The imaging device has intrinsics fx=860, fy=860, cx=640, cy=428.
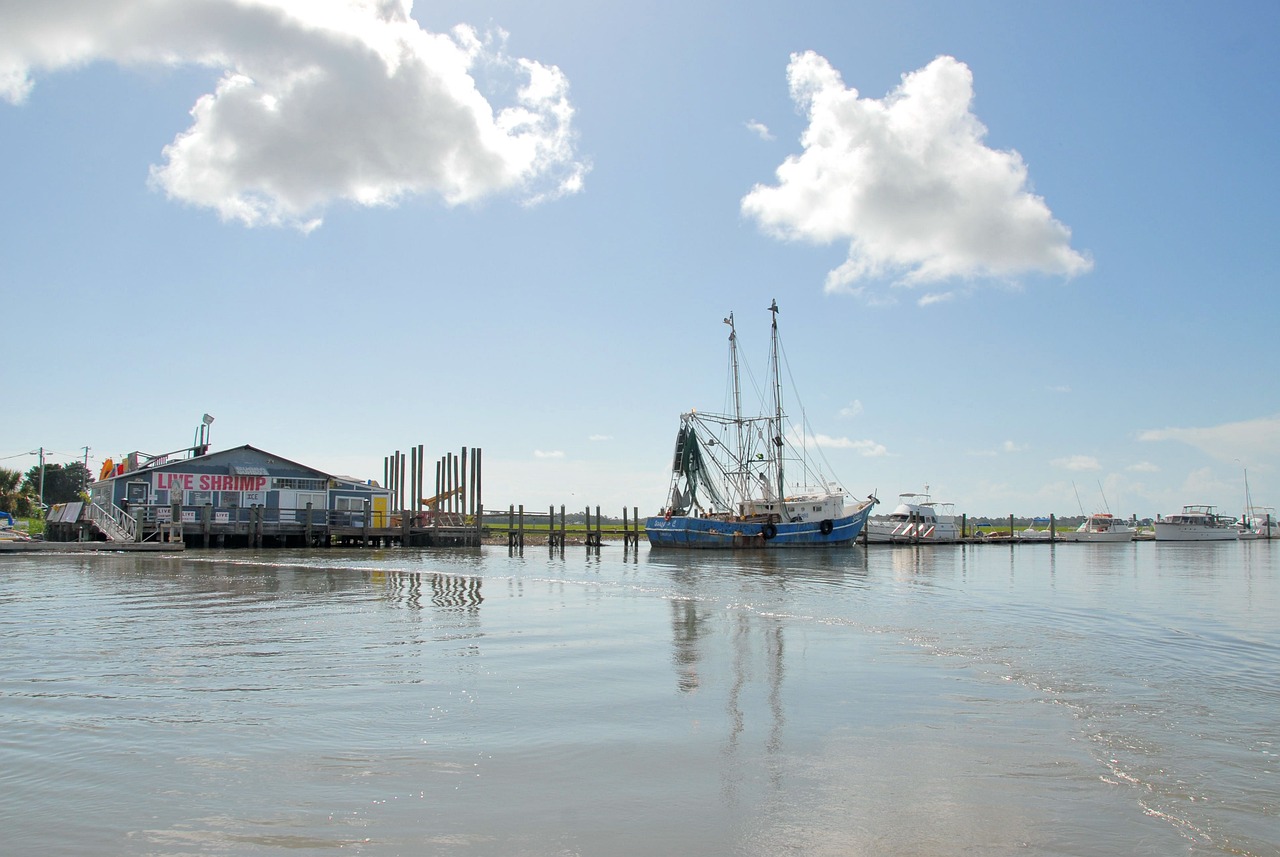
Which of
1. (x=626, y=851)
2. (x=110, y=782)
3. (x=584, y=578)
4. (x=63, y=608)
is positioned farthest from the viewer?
(x=584, y=578)

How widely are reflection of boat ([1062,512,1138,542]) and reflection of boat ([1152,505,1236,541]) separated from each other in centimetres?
593

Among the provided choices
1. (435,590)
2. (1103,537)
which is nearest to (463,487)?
(435,590)

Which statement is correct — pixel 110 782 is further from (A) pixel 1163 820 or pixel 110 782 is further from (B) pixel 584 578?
(B) pixel 584 578

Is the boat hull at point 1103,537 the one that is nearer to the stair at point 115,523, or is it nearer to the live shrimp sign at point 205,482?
the live shrimp sign at point 205,482

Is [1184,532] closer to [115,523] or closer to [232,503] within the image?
[232,503]

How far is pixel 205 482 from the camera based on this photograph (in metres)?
49.2

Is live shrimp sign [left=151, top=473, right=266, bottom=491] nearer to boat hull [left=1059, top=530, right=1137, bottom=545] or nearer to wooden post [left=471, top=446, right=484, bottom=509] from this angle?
wooden post [left=471, top=446, right=484, bottom=509]

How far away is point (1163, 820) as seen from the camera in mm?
6660

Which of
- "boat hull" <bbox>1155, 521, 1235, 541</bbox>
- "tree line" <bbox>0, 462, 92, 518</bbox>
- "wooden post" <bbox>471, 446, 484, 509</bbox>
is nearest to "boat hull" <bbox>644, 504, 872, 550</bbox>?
"wooden post" <bbox>471, 446, 484, 509</bbox>

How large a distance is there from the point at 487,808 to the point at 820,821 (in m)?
2.47

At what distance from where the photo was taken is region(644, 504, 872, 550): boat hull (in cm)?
5859

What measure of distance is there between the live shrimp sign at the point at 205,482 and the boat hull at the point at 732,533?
25.8 m

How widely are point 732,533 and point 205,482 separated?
3285cm

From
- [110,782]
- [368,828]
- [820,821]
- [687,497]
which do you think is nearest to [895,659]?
[820,821]
